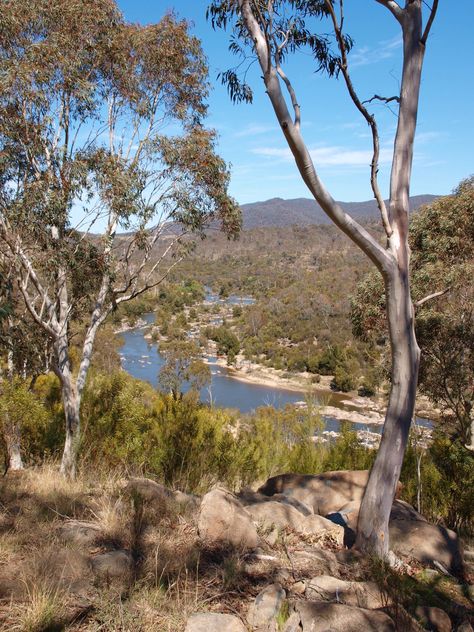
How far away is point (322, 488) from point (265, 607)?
9.15ft

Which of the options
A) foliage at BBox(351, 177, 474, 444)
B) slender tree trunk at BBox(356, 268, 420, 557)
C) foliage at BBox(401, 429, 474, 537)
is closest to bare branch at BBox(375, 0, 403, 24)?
slender tree trunk at BBox(356, 268, 420, 557)

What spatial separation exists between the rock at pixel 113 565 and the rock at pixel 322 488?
2353 mm

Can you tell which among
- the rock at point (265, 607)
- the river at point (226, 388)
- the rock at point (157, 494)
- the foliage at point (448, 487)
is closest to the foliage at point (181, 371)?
the river at point (226, 388)

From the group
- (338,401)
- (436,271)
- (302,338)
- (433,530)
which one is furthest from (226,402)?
(433,530)

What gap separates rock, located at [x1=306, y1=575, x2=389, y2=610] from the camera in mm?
2342

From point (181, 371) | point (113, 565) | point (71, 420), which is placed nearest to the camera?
point (113, 565)

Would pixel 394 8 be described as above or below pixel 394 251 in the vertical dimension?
above

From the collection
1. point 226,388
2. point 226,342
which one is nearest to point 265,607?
point 226,388

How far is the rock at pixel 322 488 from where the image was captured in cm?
467

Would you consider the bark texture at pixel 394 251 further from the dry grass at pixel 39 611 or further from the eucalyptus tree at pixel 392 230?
the dry grass at pixel 39 611

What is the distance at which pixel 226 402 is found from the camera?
31.2m

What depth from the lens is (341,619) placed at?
206cm

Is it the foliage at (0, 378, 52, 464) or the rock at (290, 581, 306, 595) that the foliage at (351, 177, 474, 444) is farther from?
the rock at (290, 581, 306, 595)

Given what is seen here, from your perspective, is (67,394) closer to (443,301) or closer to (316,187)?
(316,187)
